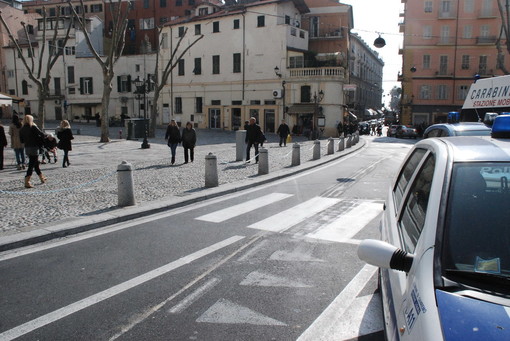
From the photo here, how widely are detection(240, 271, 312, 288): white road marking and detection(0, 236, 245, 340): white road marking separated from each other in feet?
3.21

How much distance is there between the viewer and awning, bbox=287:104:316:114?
39.8 metres

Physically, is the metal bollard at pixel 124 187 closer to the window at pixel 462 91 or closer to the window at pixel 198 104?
the window at pixel 198 104

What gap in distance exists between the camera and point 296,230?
685cm

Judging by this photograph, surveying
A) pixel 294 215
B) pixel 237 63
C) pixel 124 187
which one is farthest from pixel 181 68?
pixel 294 215

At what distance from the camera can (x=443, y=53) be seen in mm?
49094

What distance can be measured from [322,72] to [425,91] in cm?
1699

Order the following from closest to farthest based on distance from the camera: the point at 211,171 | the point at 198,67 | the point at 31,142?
the point at 31,142, the point at 211,171, the point at 198,67

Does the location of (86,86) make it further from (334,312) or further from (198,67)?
(334,312)

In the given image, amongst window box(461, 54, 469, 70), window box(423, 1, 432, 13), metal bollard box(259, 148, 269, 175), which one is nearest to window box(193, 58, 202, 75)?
window box(423, 1, 432, 13)

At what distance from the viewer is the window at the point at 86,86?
54.9 m

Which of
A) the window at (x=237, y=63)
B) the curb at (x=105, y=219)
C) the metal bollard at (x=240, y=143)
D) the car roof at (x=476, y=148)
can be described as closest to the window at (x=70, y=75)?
the window at (x=237, y=63)

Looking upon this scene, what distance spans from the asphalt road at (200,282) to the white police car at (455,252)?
134 centimetres

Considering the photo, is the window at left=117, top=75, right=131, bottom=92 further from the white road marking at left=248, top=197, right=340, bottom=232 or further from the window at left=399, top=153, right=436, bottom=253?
the window at left=399, top=153, right=436, bottom=253

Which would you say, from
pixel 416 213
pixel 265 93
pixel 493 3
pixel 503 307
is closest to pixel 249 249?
pixel 416 213
